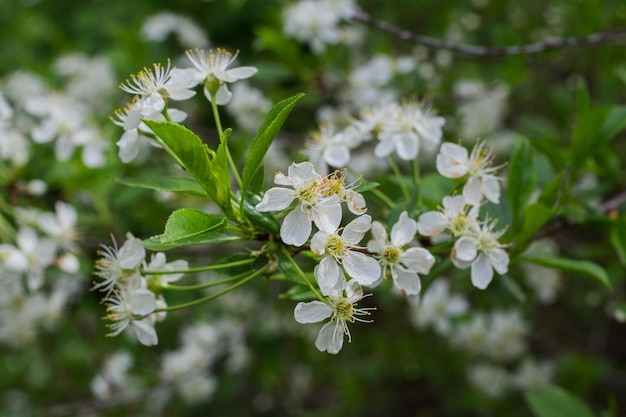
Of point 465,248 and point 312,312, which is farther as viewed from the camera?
point 465,248

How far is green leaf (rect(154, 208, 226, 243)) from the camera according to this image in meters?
1.01

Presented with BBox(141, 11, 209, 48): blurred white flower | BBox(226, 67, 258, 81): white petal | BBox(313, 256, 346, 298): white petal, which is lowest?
BBox(141, 11, 209, 48): blurred white flower

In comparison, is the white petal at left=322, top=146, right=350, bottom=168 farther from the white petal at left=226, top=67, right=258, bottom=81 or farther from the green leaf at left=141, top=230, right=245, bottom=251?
the green leaf at left=141, top=230, right=245, bottom=251

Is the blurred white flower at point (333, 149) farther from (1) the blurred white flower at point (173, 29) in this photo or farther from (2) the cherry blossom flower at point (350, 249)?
(1) the blurred white flower at point (173, 29)

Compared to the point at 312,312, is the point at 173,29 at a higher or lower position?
lower

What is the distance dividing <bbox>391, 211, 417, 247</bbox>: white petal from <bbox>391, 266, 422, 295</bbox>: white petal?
5 cm

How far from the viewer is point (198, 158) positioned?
42.4 inches

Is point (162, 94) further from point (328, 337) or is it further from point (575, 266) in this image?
point (575, 266)

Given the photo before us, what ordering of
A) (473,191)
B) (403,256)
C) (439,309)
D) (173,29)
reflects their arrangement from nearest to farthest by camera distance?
1. (403,256)
2. (473,191)
3. (439,309)
4. (173,29)

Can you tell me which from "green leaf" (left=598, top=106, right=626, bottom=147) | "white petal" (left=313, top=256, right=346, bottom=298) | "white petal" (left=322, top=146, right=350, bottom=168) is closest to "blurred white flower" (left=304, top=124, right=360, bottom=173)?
"white petal" (left=322, top=146, right=350, bottom=168)

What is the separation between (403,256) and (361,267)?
0.11 meters

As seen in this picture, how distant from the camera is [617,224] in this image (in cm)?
154

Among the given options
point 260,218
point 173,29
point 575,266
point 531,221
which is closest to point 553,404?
point 575,266

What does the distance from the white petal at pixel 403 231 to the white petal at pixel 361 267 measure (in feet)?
0.31
